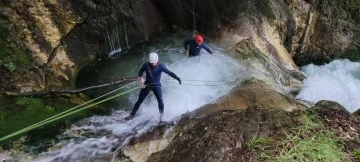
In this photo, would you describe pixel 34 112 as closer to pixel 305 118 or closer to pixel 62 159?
pixel 62 159

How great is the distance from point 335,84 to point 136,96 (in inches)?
306

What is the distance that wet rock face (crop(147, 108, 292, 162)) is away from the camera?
601 centimetres

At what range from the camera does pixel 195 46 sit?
1215cm

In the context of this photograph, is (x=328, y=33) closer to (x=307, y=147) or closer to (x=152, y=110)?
(x=152, y=110)

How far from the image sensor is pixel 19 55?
9.73 m

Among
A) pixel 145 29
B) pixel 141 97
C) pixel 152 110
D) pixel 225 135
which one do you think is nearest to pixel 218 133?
pixel 225 135

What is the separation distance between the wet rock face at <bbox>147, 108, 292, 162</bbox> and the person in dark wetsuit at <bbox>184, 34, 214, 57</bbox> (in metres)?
5.09

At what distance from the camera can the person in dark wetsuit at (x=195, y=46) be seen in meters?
12.0

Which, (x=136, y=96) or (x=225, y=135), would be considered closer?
(x=225, y=135)

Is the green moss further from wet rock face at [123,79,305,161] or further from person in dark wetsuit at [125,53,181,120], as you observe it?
wet rock face at [123,79,305,161]

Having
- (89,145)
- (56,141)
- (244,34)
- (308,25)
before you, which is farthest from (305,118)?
(308,25)

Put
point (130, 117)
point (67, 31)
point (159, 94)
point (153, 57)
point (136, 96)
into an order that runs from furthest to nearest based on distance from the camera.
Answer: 1. point (67, 31)
2. point (136, 96)
3. point (130, 117)
4. point (159, 94)
5. point (153, 57)

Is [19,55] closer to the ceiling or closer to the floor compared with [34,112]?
closer to the ceiling

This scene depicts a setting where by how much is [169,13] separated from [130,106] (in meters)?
5.04
